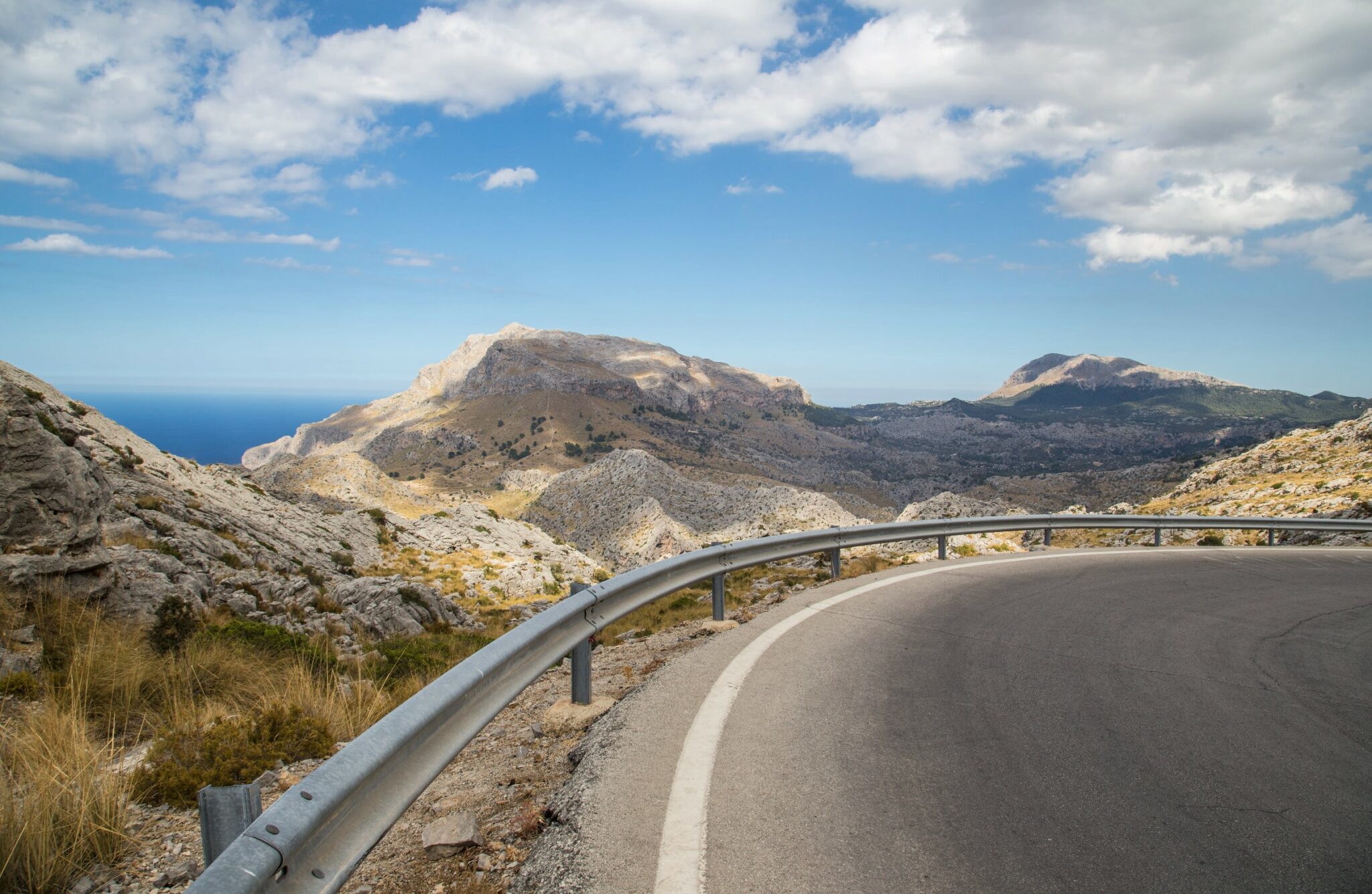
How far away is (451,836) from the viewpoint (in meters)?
3.65

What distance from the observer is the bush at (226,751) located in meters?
4.08

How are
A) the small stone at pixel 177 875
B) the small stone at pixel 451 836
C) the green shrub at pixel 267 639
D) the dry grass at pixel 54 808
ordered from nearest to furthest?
the dry grass at pixel 54 808 → the small stone at pixel 177 875 → the small stone at pixel 451 836 → the green shrub at pixel 267 639

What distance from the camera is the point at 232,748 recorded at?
4613mm

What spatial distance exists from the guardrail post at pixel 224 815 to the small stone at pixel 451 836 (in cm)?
139

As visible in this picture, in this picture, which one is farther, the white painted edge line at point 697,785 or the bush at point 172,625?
the bush at point 172,625

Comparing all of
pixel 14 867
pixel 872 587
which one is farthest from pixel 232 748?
pixel 872 587

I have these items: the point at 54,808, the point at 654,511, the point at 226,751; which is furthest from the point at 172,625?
the point at 654,511

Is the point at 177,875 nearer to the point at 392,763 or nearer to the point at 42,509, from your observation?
the point at 392,763

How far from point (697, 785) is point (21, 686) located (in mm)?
5269

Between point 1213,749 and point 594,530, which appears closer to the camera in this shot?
point 1213,749

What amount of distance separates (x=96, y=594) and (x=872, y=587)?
970cm

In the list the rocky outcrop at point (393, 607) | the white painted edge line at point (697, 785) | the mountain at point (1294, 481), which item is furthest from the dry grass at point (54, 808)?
the mountain at point (1294, 481)

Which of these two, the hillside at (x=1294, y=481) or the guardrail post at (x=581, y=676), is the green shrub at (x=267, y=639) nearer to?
the guardrail post at (x=581, y=676)

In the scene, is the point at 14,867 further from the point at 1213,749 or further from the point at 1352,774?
the point at 1352,774
